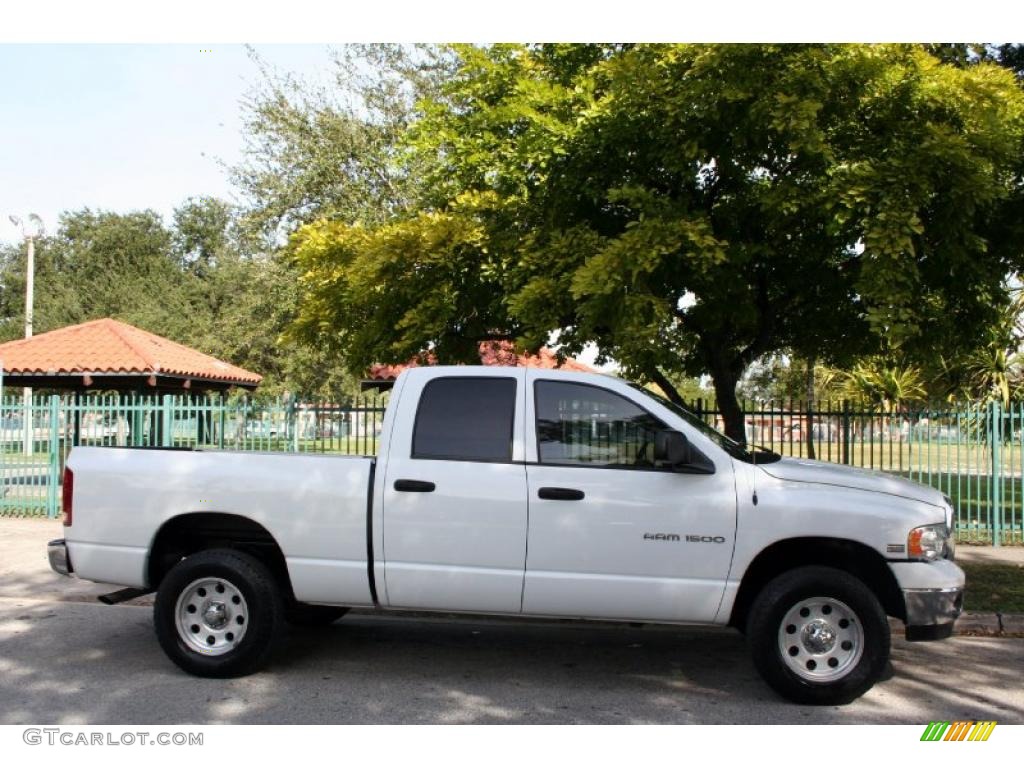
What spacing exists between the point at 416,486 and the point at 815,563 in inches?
102

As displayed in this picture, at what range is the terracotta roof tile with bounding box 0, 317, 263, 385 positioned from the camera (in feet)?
51.8

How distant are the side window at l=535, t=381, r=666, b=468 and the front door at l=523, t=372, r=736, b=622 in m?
0.04

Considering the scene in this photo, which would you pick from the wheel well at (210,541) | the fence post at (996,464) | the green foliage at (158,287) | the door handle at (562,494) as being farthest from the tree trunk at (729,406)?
the green foliage at (158,287)

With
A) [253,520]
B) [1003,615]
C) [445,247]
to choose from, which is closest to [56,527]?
[445,247]

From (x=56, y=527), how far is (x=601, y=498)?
10829 mm

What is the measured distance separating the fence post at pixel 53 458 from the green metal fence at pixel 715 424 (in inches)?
0.7

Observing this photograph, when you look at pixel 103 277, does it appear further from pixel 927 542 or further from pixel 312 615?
pixel 927 542

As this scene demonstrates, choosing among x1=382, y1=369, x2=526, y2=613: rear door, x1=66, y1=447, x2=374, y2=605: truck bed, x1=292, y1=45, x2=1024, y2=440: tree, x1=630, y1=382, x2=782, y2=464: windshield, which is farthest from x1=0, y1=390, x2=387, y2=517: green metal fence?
x1=630, y1=382, x2=782, y2=464: windshield

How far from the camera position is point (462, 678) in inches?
231

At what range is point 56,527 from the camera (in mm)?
13234

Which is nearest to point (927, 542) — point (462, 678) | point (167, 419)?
point (462, 678)

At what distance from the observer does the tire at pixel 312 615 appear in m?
6.94

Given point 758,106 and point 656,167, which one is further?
point 656,167

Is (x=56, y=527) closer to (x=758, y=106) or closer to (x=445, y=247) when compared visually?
(x=445, y=247)
